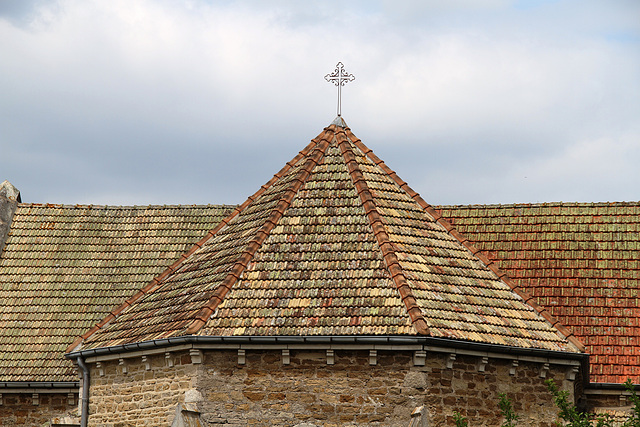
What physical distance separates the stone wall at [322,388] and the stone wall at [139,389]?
2 cm

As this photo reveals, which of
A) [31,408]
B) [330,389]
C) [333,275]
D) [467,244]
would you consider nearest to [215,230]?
[333,275]

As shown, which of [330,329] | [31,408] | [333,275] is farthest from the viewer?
[31,408]

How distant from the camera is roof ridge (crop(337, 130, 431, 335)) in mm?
16156

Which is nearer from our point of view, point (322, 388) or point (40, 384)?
point (322, 388)

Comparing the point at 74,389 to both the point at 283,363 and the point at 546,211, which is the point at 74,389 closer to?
the point at 283,363

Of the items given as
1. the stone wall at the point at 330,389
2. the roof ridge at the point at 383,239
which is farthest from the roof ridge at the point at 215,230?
the stone wall at the point at 330,389

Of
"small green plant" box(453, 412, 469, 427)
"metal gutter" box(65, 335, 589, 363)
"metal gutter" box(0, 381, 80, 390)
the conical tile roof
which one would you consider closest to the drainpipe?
the conical tile roof

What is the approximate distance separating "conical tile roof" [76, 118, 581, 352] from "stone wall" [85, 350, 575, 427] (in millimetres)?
416

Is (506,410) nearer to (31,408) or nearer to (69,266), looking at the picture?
(31,408)

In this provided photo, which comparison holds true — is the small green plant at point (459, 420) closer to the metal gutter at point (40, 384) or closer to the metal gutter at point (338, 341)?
the metal gutter at point (338, 341)

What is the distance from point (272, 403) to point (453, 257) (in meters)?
4.37

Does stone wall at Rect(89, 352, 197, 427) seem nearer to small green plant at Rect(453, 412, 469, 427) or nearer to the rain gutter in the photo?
the rain gutter

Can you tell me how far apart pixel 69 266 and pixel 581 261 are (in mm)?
11106

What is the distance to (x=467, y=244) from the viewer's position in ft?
63.1
